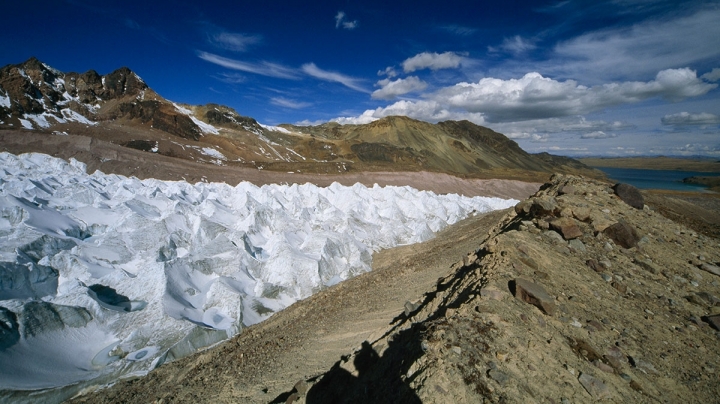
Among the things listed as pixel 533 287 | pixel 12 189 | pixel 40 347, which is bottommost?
pixel 40 347

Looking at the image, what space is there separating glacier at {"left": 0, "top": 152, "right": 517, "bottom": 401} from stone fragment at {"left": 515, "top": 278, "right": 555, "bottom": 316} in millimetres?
5992

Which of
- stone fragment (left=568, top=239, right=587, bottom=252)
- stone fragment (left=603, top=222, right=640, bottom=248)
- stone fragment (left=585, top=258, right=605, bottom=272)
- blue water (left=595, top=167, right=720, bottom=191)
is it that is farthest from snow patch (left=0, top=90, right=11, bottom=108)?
blue water (left=595, top=167, right=720, bottom=191)

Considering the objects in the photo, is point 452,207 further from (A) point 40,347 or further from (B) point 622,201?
(A) point 40,347

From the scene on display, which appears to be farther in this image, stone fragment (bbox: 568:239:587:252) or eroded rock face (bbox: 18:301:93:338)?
eroded rock face (bbox: 18:301:93:338)

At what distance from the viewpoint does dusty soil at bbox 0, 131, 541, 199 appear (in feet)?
88.9

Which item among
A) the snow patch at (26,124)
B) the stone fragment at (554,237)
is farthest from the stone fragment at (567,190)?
the snow patch at (26,124)

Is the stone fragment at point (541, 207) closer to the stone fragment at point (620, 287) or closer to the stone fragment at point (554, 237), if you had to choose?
the stone fragment at point (554, 237)

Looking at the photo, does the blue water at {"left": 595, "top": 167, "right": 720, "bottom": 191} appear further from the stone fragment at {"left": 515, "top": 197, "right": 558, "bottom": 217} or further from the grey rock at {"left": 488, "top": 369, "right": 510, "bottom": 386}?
the grey rock at {"left": 488, "top": 369, "right": 510, "bottom": 386}

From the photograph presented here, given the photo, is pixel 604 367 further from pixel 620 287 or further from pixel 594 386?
pixel 620 287

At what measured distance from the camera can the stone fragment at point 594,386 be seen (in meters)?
2.67

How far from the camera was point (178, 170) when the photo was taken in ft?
91.0

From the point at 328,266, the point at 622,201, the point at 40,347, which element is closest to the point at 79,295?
the point at 40,347

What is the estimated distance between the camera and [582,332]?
10.8 feet

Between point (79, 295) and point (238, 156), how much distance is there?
145 feet
